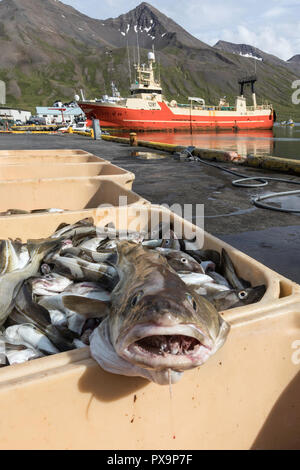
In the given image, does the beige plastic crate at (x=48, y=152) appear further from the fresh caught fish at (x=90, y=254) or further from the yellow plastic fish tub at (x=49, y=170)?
the fresh caught fish at (x=90, y=254)

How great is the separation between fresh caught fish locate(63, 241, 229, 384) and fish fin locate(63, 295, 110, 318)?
14.2 inches

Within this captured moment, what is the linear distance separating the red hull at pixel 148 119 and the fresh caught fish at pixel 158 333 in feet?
183

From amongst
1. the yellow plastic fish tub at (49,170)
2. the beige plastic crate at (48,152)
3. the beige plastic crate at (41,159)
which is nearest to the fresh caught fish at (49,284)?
the yellow plastic fish tub at (49,170)

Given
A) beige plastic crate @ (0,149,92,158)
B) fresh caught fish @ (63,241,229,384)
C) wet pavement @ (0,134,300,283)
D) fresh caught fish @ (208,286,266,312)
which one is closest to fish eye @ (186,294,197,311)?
fresh caught fish @ (63,241,229,384)

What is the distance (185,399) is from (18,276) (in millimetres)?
1953

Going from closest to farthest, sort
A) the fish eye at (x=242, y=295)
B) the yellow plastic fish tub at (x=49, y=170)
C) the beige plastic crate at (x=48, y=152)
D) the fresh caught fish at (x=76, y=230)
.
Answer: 1. the fish eye at (x=242, y=295)
2. the fresh caught fish at (x=76, y=230)
3. the yellow plastic fish tub at (x=49, y=170)
4. the beige plastic crate at (x=48, y=152)

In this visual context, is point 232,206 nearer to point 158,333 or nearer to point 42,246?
point 42,246

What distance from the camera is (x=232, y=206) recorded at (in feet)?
23.5

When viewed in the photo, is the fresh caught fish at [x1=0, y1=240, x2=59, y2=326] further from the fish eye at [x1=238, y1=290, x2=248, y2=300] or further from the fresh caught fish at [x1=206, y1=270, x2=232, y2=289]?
the fish eye at [x1=238, y1=290, x2=248, y2=300]

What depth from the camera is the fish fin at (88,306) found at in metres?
2.07

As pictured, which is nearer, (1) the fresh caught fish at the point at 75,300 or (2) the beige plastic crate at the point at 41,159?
(1) the fresh caught fish at the point at 75,300

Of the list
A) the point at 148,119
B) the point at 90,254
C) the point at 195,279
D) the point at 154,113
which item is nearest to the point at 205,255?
the point at 195,279
